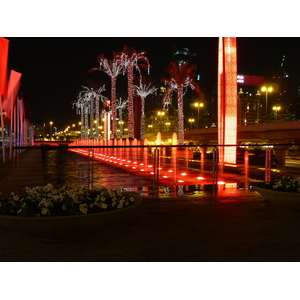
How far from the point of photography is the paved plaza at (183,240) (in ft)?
14.8

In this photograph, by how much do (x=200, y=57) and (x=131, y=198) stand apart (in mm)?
159873

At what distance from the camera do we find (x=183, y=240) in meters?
5.19

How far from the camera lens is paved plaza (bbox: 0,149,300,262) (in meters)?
4.52

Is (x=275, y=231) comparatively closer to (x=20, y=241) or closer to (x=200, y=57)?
(x=20, y=241)

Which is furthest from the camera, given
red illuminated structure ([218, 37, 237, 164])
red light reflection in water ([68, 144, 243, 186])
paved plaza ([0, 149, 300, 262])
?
red illuminated structure ([218, 37, 237, 164])

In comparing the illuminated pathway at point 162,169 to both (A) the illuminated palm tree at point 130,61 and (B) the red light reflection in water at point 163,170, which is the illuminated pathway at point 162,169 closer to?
(B) the red light reflection in water at point 163,170

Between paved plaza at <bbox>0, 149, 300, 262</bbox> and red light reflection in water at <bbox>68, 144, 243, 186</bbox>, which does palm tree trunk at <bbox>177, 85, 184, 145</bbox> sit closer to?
red light reflection in water at <bbox>68, 144, 243, 186</bbox>

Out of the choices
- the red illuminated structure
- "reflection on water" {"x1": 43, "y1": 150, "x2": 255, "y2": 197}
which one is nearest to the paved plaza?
"reflection on water" {"x1": 43, "y1": 150, "x2": 255, "y2": 197}

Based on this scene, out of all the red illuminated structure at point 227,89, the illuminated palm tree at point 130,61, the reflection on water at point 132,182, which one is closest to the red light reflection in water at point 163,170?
the reflection on water at point 132,182

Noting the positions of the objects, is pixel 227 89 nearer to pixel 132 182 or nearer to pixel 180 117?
pixel 132 182

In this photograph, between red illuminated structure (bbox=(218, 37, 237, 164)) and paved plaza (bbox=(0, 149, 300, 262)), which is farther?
red illuminated structure (bbox=(218, 37, 237, 164))

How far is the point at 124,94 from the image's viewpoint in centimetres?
7256

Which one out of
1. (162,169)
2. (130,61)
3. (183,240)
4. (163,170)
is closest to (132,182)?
(163,170)
